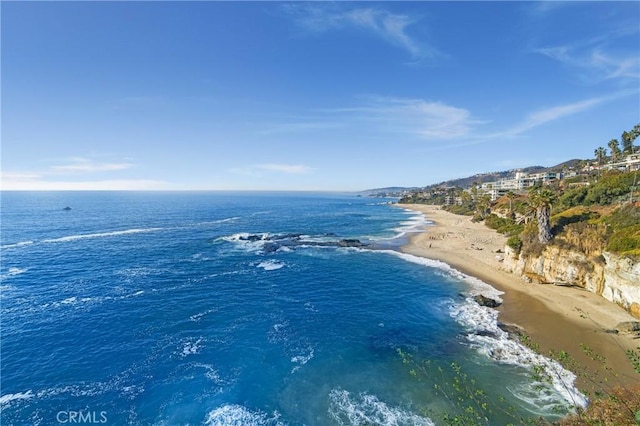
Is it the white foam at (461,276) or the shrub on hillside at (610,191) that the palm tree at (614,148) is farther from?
the white foam at (461,276)

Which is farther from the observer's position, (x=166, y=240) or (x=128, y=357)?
(x=166, y=240)

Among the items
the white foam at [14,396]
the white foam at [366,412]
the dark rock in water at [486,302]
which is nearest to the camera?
the white foam at [366,412]

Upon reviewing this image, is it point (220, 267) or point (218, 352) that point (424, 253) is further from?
point (218, 352)

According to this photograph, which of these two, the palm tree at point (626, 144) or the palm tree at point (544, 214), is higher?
the palm tree at point (626, 144)

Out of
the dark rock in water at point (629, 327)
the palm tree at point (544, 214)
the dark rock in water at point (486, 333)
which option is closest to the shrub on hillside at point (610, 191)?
the palm tree at point (544, 214)

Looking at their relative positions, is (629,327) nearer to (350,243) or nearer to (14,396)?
(350,243)

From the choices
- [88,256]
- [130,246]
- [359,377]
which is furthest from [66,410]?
[130,246]
